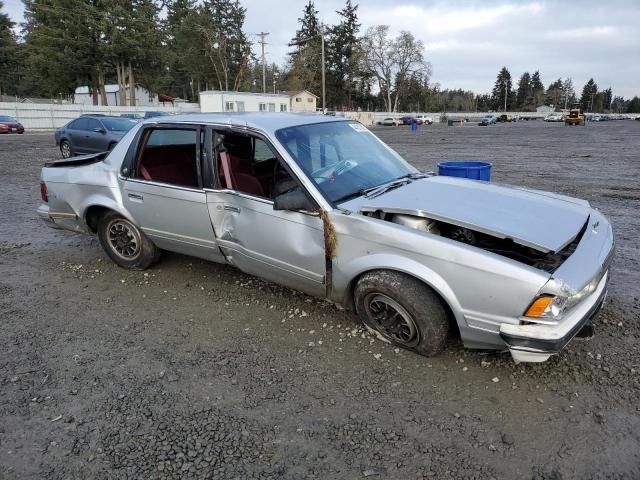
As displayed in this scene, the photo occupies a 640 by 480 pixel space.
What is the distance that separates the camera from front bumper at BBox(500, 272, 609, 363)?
8.63 feet

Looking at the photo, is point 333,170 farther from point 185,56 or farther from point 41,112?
point 185,56

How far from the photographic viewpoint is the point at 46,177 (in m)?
5.11

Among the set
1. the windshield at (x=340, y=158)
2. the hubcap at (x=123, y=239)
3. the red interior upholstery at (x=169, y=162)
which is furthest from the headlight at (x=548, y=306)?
the hubcap at (x=123, y=239)

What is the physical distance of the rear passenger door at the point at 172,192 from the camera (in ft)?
13.4

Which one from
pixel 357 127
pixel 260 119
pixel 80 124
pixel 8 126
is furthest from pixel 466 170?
pixel 8 126

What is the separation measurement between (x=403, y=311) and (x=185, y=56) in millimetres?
74881

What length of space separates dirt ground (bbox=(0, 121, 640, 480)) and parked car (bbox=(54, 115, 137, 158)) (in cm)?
1058

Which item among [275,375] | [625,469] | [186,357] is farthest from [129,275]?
[625,469]

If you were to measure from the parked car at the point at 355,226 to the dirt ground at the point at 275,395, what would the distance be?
1.13 ft

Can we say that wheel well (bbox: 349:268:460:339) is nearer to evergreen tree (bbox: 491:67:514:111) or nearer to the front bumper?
the front bumper

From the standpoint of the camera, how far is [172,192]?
4.20 m

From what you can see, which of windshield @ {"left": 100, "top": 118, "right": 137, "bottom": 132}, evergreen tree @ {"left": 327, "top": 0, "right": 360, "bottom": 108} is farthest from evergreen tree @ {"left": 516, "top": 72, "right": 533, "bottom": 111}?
windshield @ {"left": 100, "top": 118, "right": 137, "bottom": 132}

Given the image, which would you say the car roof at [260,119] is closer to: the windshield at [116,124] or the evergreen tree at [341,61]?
the windshield at [116,124]

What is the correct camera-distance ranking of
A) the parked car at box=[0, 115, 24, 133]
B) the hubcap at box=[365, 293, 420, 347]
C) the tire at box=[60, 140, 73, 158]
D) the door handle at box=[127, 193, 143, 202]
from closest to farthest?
the hubcap at box=[365, 293, 420, 347], the door handle at box=[127, 193, 143, 202], the tire at box=[60, 140, 73, 158], the parked car at box=[0, 115, 24, 133]
